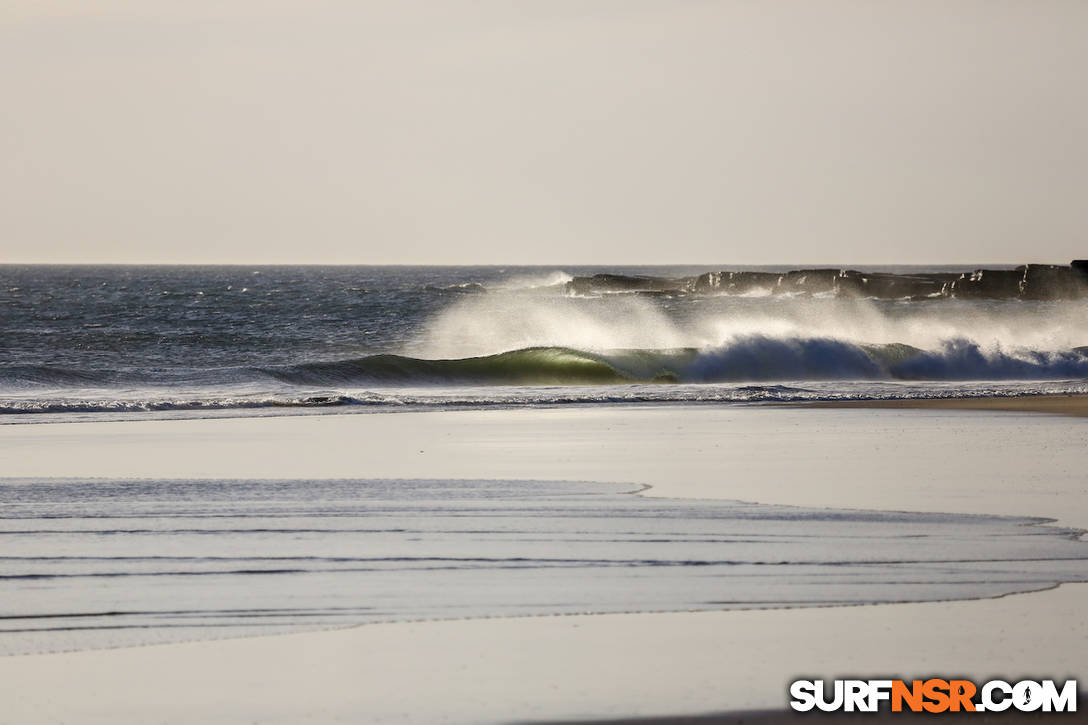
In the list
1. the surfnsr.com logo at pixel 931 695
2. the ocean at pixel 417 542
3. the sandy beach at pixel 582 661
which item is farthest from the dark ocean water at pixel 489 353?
the surfnsr.com logo at pixel 931 695

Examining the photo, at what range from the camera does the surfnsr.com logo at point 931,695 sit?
5625 millimetres

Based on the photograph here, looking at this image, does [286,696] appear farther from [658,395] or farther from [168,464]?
[658,395]

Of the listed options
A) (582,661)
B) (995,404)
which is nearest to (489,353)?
(995,404)

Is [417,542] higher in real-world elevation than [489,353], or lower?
higher

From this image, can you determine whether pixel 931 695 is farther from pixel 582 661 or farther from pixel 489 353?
pixel 489 353

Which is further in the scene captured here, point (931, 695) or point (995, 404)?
point (995, 404)

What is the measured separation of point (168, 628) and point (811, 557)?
3.98 metres

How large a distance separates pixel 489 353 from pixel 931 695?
41790mm

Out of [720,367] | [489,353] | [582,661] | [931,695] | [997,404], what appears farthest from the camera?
[489,353]

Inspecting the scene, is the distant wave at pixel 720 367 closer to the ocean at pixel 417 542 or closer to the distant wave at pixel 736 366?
the distant wave at pixel 736 366

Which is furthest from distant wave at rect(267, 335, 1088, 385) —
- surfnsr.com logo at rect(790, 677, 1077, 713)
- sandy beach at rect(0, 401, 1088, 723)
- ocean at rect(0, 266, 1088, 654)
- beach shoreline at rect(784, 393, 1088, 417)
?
surfnsr.com logo at rect(790, 677, 1077, 713)

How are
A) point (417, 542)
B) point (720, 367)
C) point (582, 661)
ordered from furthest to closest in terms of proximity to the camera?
1. point (720, 367)
2. point (417, 542)
3. point (582, 661)

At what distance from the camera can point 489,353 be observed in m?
47.4

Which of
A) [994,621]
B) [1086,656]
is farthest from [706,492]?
[1086,656]
